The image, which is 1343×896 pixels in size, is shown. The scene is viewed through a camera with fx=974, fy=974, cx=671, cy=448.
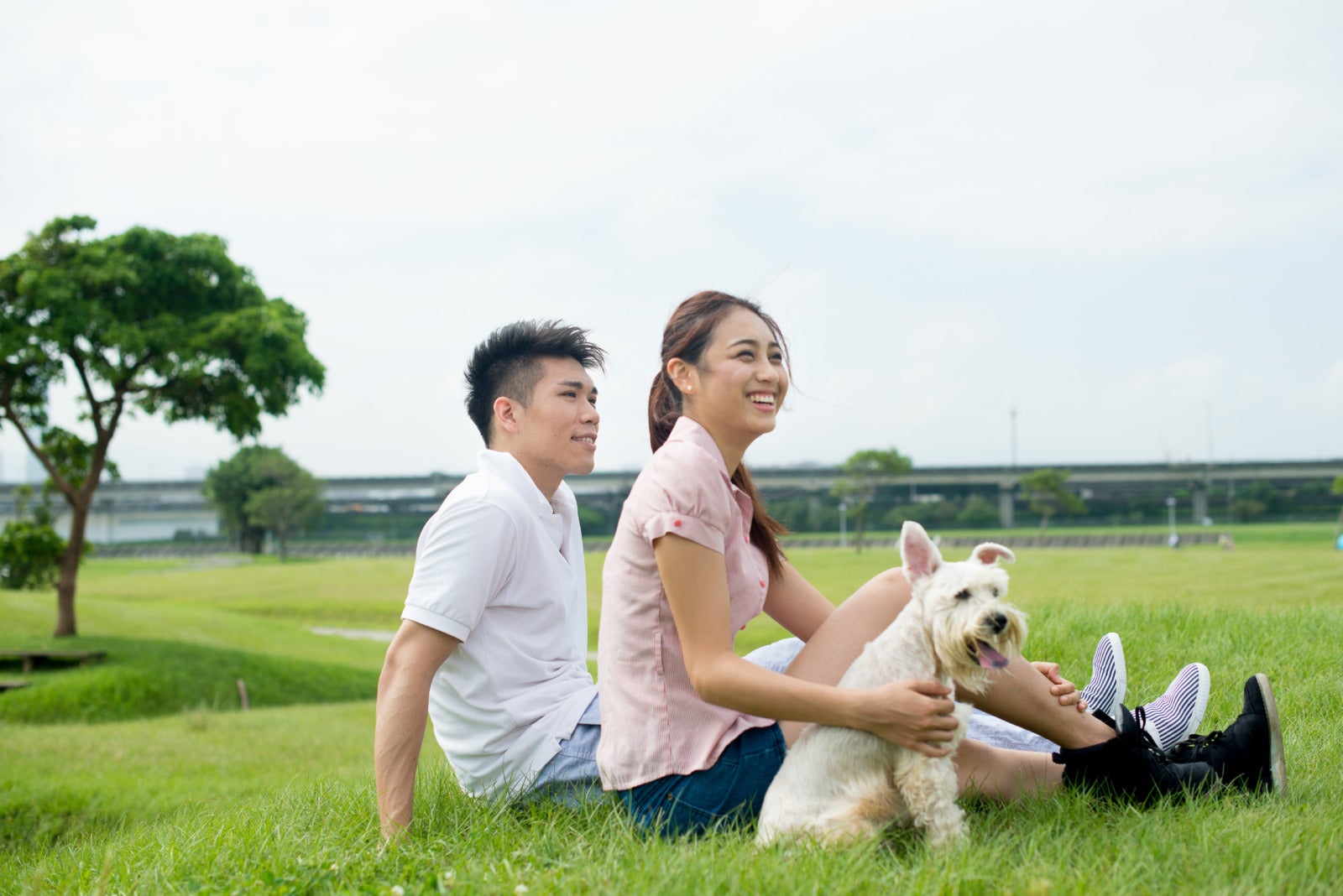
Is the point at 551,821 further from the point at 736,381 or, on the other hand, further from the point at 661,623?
the point at 736,381

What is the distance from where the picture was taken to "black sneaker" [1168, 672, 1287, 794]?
9.64ft

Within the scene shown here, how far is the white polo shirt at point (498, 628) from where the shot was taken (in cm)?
289

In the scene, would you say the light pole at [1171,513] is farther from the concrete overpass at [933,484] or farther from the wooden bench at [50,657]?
the wooden bench at [50,657]

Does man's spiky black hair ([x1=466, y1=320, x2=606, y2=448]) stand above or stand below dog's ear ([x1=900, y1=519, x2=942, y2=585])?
above

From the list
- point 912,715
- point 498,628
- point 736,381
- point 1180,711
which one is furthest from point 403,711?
point 1180,711

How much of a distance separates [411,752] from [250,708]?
14334 millimetres

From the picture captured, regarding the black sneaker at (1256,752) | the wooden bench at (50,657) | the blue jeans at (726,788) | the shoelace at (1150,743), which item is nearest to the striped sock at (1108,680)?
the shoelace at (1150,743)

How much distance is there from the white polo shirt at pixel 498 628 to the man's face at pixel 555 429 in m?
0.18

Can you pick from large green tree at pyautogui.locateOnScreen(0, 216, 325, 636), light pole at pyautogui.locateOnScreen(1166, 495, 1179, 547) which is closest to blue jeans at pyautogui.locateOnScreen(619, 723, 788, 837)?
large green tree at pyautogui.locateOnScreen(0, 216, 325, 636)

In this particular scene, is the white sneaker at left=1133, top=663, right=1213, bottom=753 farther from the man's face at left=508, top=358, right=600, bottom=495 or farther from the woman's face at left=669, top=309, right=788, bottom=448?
the man's face at left=508, top=358, right=600, bottom=495

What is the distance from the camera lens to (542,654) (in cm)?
316

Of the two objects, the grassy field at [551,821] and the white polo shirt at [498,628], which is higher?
the white polo shirt at [498,628]

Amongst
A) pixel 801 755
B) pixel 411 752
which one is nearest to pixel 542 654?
pixel 411 752

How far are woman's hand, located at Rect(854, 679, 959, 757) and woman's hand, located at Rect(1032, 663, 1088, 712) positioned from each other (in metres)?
0.67
